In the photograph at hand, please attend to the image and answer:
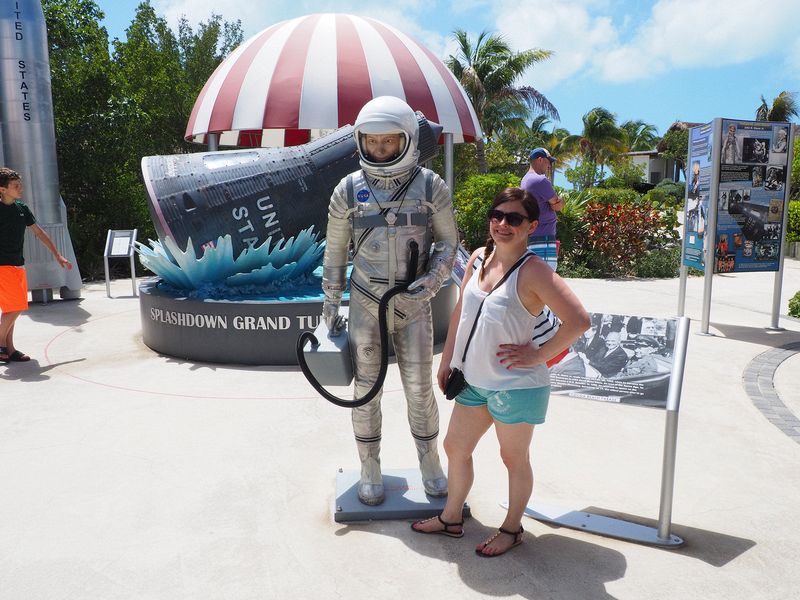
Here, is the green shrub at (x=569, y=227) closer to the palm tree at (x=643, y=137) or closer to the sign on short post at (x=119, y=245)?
the sign on short post at (x=119, y=245)

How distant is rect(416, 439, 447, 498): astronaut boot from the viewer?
10.9 ft

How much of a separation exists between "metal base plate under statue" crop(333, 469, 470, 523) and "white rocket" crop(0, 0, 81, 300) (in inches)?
296

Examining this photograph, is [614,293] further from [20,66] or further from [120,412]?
[20,66]

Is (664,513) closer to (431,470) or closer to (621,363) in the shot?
(621,363)

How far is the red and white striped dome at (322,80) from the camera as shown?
354 inches

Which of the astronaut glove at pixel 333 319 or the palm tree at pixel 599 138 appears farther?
the palm tree at pixel 599 138

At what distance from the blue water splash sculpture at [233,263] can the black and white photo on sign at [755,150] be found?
4.69m

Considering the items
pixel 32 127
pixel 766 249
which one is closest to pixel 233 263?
pixel 32 127

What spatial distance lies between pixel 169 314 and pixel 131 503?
9.96 ft

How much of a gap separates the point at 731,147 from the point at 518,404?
582cm

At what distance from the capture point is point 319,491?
3.53 metres

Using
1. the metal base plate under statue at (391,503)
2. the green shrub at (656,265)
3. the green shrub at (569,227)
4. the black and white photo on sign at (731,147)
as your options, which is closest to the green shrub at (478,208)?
the green shrub at (569,227)

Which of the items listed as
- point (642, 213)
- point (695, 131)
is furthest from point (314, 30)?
point (642, 213)

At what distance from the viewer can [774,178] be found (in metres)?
7.35
